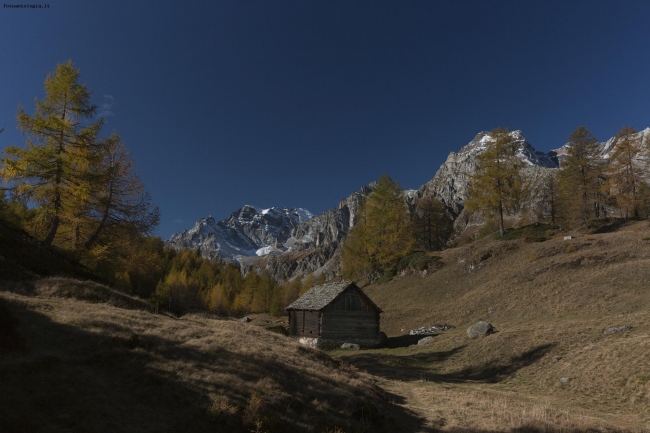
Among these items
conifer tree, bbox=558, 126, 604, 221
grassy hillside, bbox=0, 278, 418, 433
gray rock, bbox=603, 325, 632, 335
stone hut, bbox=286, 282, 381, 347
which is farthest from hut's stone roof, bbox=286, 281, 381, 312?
conifer tree, bbox=558, 126, 604, 221

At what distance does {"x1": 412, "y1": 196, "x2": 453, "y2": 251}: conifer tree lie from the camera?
7219 cm

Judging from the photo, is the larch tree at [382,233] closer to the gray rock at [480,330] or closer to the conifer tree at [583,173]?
the conifer tree at [583,173]

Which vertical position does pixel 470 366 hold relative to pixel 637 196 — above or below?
below

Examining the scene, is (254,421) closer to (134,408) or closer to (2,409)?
(134,408)

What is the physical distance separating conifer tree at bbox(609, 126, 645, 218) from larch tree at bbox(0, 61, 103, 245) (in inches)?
2322

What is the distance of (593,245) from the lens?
36938mm

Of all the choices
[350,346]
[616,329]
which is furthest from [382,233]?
[616,329]

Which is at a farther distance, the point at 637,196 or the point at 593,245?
the point at 637,196

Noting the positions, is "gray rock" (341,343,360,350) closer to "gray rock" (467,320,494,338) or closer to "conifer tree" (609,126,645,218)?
"gray rock" (467,320,494,338)

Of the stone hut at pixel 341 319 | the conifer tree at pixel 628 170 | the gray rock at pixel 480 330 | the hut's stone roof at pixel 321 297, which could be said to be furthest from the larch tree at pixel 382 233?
the conifer tree at pixel 628 170

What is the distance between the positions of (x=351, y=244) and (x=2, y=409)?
56334mm

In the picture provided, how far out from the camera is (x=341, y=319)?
37.6m

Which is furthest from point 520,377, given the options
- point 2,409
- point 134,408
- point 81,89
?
point 81,89

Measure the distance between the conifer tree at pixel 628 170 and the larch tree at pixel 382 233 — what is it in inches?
1095
